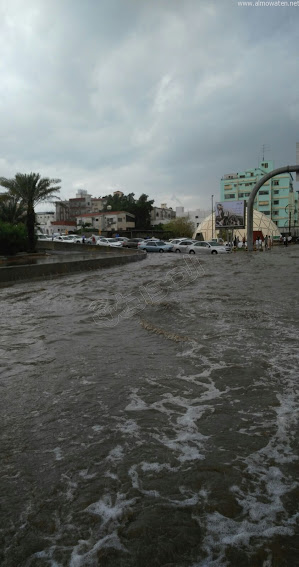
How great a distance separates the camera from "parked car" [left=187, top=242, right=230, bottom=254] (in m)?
35.5

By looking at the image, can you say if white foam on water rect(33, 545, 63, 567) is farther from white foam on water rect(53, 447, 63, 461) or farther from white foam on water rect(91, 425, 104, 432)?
white foam on water rect(91, 425, 104, 432)

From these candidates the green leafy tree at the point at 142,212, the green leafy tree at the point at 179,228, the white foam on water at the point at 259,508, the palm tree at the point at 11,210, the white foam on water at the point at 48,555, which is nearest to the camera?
the white foam on water at the point at 48,555

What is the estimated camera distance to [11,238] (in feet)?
71.5

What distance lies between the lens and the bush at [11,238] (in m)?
21.4

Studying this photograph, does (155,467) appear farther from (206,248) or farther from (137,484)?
(206,248)

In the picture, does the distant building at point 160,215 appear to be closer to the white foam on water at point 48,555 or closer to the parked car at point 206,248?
the parked car at point 206,248

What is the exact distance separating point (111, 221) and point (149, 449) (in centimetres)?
7508

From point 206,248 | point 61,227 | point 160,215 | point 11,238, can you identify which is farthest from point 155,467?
point 160,215

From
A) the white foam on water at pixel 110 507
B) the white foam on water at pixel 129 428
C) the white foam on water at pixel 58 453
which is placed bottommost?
the white foam on water at pixel 110 507

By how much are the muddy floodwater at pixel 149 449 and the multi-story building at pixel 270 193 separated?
267 ft

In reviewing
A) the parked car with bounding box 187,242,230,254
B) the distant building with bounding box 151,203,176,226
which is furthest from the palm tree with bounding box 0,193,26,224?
the distant building with bounding box 151,203,176,226

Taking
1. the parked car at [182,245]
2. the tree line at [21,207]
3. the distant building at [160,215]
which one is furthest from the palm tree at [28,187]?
the distant building at [160,215]

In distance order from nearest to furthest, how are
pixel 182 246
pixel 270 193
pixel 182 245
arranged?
pixel 182 246 → pixel 182 245 → pixel 270 193

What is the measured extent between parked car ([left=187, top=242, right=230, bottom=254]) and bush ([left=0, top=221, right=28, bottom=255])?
715 inches
